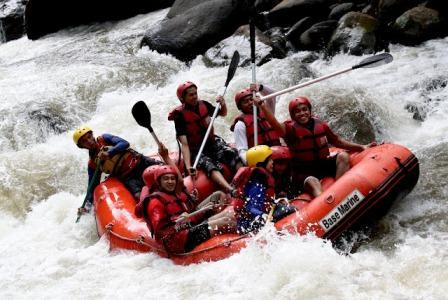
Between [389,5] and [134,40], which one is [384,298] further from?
[134,40]

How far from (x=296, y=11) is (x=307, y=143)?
6156mm

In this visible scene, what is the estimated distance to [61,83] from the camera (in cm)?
986

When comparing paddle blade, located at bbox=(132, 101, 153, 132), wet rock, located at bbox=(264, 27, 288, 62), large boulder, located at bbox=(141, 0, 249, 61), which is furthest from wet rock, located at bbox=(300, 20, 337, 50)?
paddle blade, located at bbox=(132, 101, 153, 132)

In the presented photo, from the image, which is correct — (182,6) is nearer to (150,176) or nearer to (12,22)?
(12,22)

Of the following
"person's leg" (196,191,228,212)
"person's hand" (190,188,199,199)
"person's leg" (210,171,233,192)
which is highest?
"person's leg" (196,191,228,212)

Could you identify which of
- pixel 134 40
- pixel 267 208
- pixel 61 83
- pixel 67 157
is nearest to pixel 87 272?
pixel 267 208

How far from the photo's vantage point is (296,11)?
10578 mm

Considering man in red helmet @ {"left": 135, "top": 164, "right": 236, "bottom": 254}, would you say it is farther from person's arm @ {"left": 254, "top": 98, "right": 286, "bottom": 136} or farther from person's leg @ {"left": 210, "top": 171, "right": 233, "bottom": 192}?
person's arm @ {"left": 254, "top": 98, "right": 286, "bottom": 136}

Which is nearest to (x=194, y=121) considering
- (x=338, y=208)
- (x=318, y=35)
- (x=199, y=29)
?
(x=338, y=208)

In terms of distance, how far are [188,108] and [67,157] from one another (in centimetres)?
258

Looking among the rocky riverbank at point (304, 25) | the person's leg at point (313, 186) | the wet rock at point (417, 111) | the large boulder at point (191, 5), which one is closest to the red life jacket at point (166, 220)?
the person's leg at point (313, 186)

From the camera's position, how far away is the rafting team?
437 centimetres

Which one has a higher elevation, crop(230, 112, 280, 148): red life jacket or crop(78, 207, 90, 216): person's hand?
crop(230, 112, 280, 148): red life jacket

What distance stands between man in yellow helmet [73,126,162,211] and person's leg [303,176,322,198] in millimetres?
1735
